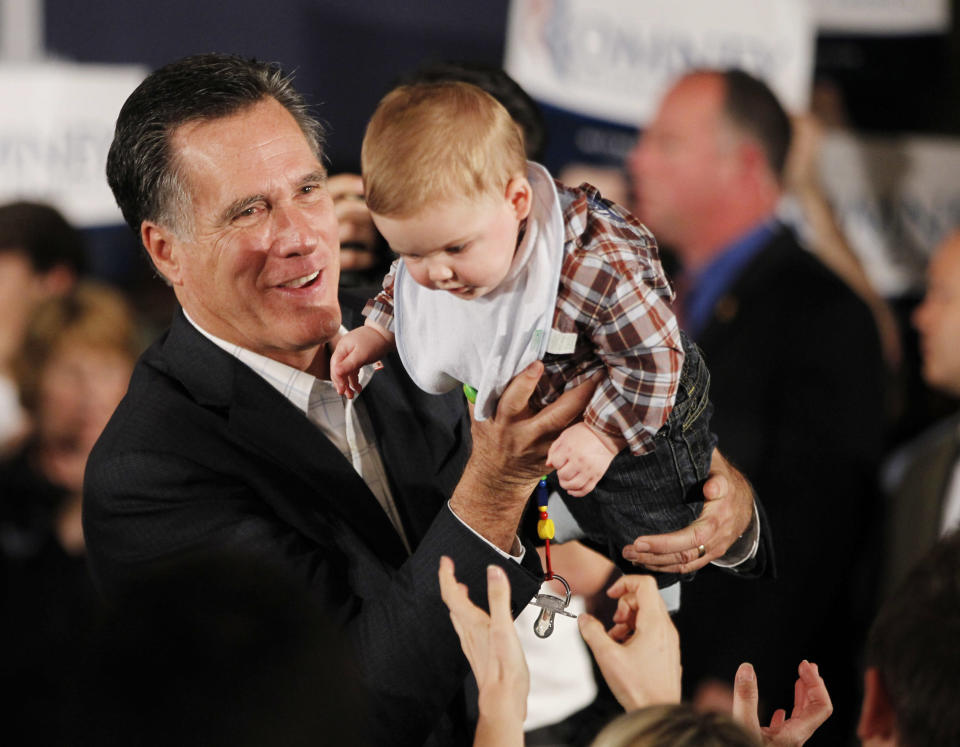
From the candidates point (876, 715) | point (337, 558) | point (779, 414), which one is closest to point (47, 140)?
point (779, 414)

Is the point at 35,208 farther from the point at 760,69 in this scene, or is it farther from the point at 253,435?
the point at 253,435

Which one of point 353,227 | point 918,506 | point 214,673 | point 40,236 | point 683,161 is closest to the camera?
point 214,673

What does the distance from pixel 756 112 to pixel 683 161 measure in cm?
23

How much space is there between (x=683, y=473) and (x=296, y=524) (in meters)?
0.42

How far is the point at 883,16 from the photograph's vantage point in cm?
456

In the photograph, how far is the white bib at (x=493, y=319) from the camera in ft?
3.82

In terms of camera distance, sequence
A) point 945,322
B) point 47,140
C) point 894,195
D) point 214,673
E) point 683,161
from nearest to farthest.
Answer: point 214,673 → point 683,161 → point 945,322 → point 47,140 → point 894,195

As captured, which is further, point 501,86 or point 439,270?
point 501,86

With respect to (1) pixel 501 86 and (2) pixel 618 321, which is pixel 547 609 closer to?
(2) pixel 618 321

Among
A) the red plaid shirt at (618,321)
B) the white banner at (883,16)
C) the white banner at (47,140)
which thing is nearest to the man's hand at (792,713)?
the red plaid shirt at (618,321)

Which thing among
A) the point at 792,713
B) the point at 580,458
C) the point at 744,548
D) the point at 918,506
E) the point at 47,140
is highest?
the point at 580,458

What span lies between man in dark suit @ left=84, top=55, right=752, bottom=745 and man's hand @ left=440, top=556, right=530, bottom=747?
0.07 feet

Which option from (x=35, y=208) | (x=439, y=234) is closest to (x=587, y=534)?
(x=439, y=234)

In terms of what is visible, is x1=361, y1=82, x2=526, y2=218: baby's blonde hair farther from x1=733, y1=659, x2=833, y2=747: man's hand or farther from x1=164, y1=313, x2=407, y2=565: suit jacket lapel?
x1=733, y1=659, x2=833, y2=747: man's hand
